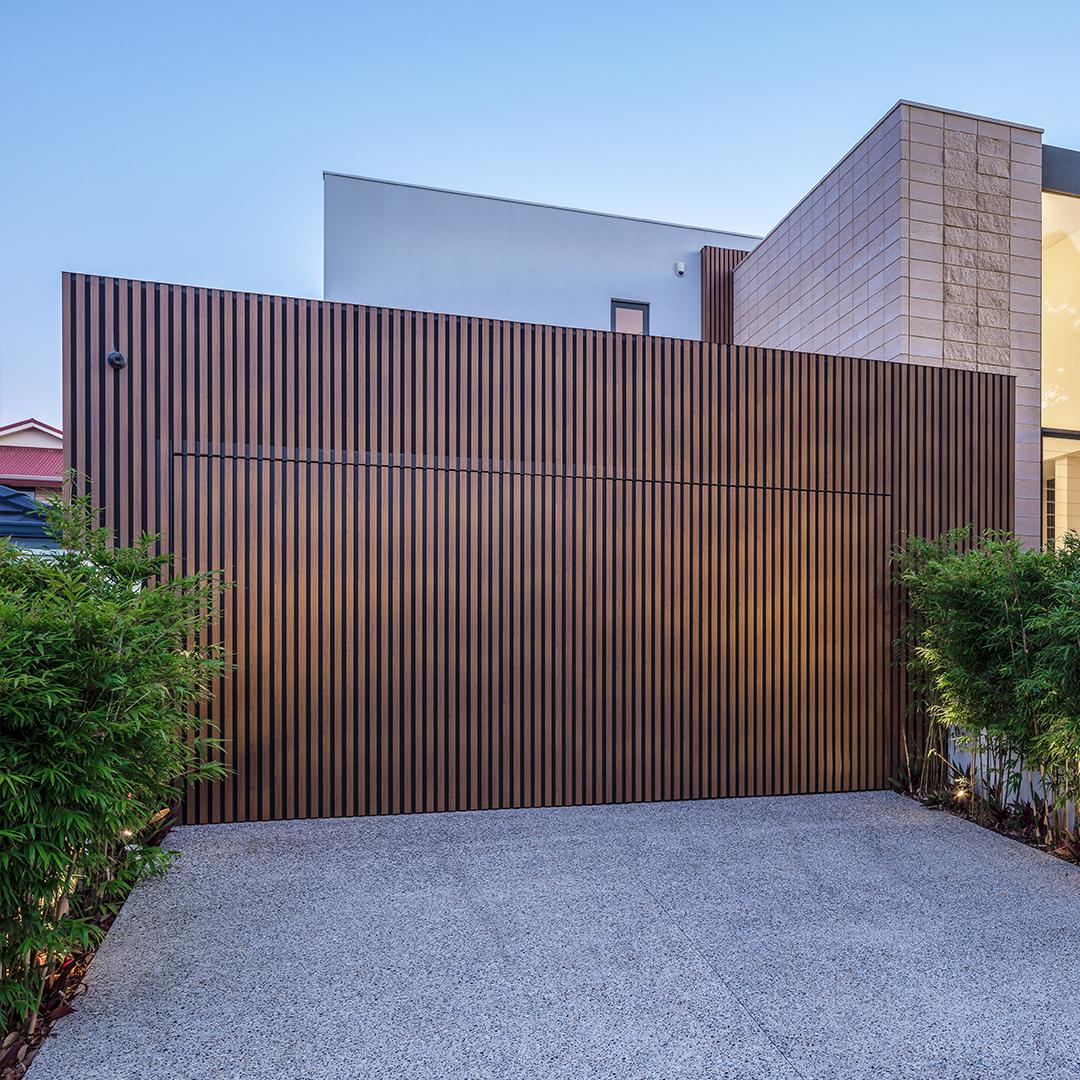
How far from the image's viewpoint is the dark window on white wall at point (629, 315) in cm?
967

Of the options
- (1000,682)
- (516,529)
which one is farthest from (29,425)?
(1000,682)

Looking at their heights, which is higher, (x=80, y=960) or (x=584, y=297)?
(x=584, y=297)

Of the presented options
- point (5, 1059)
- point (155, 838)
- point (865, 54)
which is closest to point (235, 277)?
point (865, 54)

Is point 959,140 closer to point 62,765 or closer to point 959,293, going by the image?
point 959,293

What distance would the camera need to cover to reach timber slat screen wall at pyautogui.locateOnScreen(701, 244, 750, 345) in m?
9.39

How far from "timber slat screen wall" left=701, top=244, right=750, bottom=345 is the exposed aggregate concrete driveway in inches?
293

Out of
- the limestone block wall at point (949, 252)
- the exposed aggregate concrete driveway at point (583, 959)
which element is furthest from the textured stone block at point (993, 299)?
the exposed aggregate concrete driveway at point (583, 959)

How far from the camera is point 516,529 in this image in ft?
13.0

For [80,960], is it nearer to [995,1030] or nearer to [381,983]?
[381,983]

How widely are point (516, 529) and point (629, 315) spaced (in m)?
6.74

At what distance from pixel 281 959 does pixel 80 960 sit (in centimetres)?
62

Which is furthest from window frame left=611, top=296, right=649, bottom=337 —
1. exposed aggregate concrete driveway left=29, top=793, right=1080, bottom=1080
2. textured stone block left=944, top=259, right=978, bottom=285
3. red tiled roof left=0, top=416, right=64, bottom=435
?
red tiled roof left=0, top=416, right=64, bottom=435

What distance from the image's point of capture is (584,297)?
9492 millimetres

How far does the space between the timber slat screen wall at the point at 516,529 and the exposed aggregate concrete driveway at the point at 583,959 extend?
0.62 m
